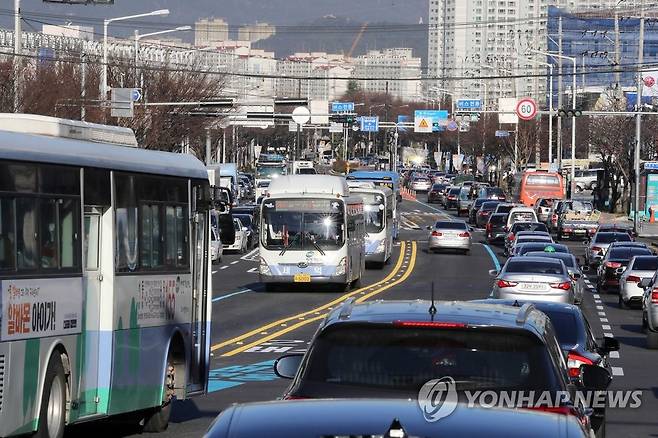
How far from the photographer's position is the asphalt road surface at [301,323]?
55.4 ft

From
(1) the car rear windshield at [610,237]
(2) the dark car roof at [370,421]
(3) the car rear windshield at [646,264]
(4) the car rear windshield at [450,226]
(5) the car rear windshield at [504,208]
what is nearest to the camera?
(2) the dark car roof at [370,421]

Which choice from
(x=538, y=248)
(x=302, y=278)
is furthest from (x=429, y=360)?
(x=538, y=248)

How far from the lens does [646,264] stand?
36469 mm

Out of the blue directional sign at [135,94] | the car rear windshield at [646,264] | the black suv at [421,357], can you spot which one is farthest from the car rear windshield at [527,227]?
the black suv at [421,357]

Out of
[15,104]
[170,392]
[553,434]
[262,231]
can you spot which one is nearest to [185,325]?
[170,392]

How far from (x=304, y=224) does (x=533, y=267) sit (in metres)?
11.2

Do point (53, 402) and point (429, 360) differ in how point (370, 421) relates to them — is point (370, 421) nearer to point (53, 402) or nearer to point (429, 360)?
point (429, 360)

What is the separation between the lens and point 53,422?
12.1m

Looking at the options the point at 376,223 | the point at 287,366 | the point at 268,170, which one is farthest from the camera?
the point at 268,170

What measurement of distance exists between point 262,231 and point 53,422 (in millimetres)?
27083

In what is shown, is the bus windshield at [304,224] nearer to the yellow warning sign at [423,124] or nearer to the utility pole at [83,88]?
the utility pole at [83,88]

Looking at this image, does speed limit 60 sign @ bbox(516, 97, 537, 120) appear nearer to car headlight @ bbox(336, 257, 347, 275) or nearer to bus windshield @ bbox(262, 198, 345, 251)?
bus windshield @ bbox(262, 198, 345, 251)

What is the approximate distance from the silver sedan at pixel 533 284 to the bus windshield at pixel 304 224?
10685 millimetres

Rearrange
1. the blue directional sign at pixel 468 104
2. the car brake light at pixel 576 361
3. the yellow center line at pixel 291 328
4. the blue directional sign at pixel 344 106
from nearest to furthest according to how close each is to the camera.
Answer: the car brake light at pixel 576 361 → the yellow center line at pixel 291 328 → the blue directional sign at pixel 468 104 → the blue directional sign at pixel 344 106
